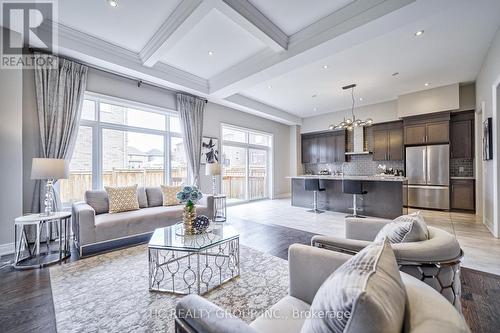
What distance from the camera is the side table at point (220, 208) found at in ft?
16.1

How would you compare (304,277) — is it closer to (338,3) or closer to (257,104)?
(338,3)

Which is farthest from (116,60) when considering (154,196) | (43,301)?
(43,301)

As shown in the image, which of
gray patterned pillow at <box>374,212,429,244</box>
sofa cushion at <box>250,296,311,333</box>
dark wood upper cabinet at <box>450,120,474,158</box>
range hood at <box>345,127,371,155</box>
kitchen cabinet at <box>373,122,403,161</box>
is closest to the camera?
sofa cushion at <box>250,296,311,333</box>

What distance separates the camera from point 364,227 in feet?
6.73

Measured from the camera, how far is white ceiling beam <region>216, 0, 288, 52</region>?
2617mm

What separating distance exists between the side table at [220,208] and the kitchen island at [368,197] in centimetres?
242

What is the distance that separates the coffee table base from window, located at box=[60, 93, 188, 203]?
2.48 meters

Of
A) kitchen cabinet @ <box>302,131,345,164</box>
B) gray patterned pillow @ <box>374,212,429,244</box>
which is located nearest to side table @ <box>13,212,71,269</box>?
gray patterned pillow @ <box>374,212,429,244</box>

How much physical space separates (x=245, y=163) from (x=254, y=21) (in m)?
4.88

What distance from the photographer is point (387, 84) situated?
17.8 ft

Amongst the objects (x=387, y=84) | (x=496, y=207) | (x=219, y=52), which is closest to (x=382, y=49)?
(x=387, y=84)

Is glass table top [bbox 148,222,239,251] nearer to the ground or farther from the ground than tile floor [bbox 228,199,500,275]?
farther from the ground

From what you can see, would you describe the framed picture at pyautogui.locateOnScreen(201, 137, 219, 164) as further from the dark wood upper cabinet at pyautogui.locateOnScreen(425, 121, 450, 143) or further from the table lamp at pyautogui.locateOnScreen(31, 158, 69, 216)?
the dark wood upper cabinet at pyautogui.locateOnScreen(425, 121, 450, 143)

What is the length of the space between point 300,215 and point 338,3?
4.27m
